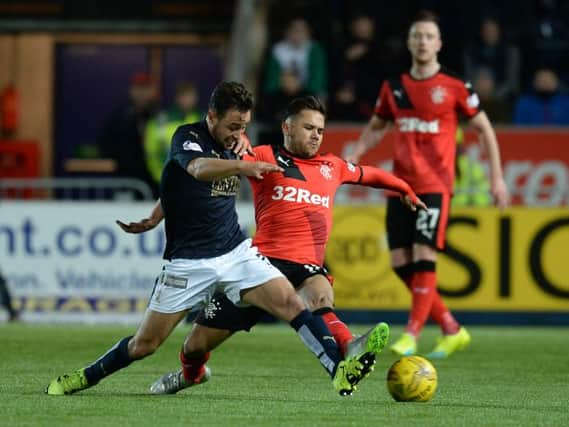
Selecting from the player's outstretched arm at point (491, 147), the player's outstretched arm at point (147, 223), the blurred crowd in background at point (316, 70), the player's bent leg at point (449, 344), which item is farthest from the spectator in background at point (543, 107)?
the player's outstretched arm at point (147, 223)

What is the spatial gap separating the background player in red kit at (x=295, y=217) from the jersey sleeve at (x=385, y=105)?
2590mm

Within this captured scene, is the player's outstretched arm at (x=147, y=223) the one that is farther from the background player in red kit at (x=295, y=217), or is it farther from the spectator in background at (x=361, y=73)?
the spectator in background at (x=361, y=73)

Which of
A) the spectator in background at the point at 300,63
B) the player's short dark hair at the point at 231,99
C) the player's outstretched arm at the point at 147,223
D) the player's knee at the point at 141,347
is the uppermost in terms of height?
the spectator in background at the point at 300,63

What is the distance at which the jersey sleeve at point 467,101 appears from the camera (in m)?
11.5

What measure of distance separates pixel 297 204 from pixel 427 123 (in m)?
2.79

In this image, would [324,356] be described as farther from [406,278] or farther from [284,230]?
[406,278]

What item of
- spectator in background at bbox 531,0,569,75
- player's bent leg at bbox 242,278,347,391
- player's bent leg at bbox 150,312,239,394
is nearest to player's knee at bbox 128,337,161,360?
player's bent leg at bbox 150,312,239,394

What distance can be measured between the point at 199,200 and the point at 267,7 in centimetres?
1095

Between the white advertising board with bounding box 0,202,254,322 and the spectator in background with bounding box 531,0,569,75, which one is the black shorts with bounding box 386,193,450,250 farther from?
the spectator in background with bounding box 531,0,569,75

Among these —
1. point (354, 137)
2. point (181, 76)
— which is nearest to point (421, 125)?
point (354, 137)

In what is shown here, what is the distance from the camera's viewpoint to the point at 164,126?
16875mm

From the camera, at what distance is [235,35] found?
1934cm

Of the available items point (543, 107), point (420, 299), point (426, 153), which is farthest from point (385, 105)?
point (543, 107)

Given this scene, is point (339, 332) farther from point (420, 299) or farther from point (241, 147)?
point (420, 299)
